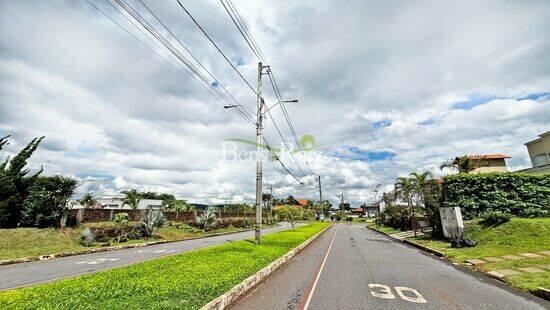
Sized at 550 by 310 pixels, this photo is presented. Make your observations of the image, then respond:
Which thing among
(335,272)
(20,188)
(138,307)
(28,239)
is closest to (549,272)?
(335,272)

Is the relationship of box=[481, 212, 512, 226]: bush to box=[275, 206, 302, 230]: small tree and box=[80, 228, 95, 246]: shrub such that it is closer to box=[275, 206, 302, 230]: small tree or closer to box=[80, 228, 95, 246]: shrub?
box=[275, 206, 302, 230]: small tree

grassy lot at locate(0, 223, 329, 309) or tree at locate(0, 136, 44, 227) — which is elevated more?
tree at locate(0, 136, 44, 227)

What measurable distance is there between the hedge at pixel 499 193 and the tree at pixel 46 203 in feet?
97.8

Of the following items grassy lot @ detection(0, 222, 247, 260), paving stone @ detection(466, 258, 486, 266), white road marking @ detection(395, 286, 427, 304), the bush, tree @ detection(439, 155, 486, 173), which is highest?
tree @ detection(439, 155, 486, 173)

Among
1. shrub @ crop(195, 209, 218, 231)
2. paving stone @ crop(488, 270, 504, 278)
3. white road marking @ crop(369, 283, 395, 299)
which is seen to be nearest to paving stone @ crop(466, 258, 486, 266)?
paving stone @ crop(488, 270, 504, 278)

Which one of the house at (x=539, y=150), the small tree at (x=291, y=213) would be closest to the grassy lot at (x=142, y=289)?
the small tree at (x=291, y=213)

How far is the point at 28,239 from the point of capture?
64.9 feet

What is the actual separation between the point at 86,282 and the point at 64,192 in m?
20.2

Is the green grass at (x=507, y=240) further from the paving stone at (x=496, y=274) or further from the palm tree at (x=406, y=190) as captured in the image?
the palm tree at (x=406, y=190)

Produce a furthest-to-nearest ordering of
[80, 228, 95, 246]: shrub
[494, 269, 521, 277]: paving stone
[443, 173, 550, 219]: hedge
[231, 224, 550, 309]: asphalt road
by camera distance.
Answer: [443, 173, 550, 219]: hedge
[80, 228, 95, 246]: shrub
[494, 269, 521, 277]: paving stone
[231, 224, 550, 309]: asphalt road

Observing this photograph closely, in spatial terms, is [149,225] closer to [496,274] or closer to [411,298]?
[411,298]

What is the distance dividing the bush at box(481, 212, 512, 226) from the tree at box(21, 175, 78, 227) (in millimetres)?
30055

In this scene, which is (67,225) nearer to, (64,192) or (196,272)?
(64,192)

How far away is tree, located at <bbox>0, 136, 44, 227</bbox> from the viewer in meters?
22.2
